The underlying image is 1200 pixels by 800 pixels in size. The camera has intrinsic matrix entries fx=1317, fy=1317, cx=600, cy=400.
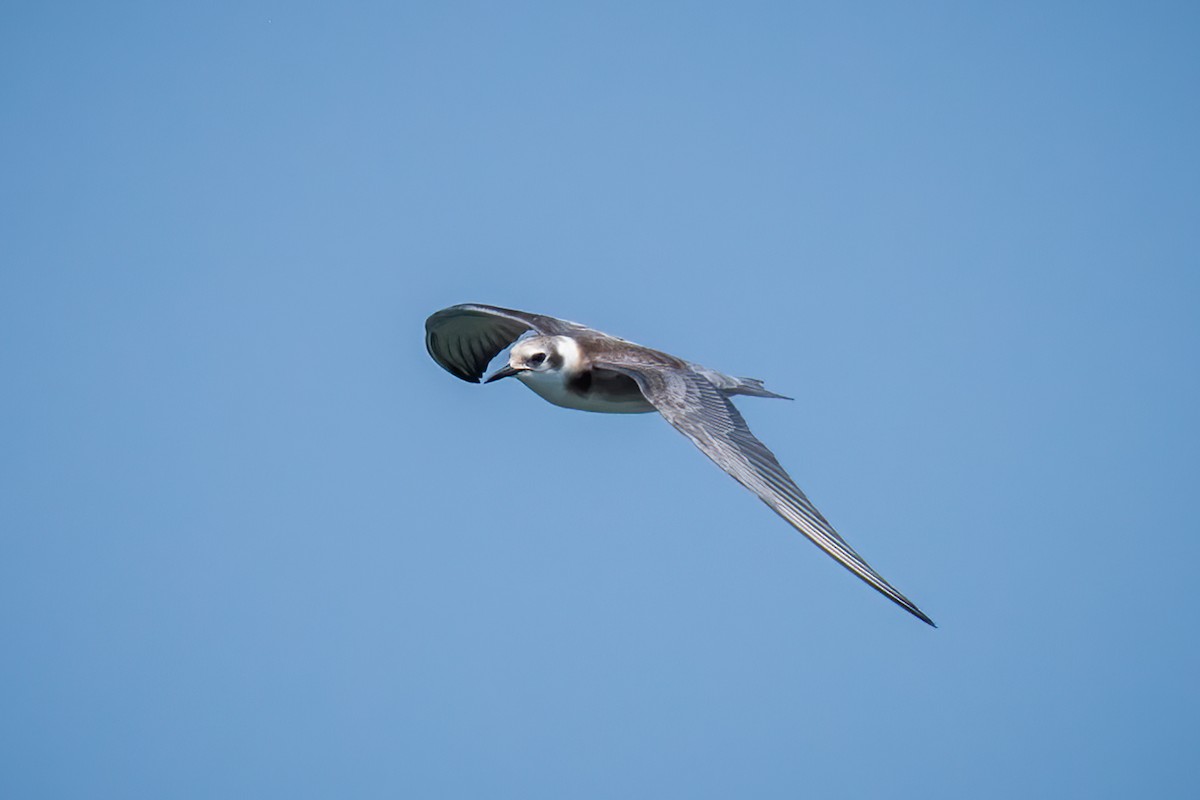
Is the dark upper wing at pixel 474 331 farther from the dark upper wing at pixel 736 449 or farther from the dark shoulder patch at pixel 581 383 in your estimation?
the dark upper wing at pixel 736 449

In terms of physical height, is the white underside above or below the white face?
below

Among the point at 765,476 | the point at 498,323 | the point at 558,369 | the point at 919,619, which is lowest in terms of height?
the point at 919,619

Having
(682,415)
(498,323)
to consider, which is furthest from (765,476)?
(498,323)

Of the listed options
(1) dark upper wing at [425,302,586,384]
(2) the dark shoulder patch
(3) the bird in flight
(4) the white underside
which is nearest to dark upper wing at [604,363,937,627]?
(3) the bird in flight

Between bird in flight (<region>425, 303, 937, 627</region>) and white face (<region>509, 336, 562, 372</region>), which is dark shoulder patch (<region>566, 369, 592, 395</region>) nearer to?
bird in flight (<region>425, 303, 937, 627</region>)

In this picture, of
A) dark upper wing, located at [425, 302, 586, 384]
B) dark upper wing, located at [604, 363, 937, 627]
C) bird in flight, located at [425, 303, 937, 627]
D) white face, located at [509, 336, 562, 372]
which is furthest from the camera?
dark upper wing, located at [425, 302, 586, 384]

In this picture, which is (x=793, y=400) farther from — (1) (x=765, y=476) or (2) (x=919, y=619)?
(2) (x=919, y=619)

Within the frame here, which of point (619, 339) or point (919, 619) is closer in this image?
point (919, 619)

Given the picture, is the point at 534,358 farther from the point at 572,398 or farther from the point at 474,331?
the point at 474,331
